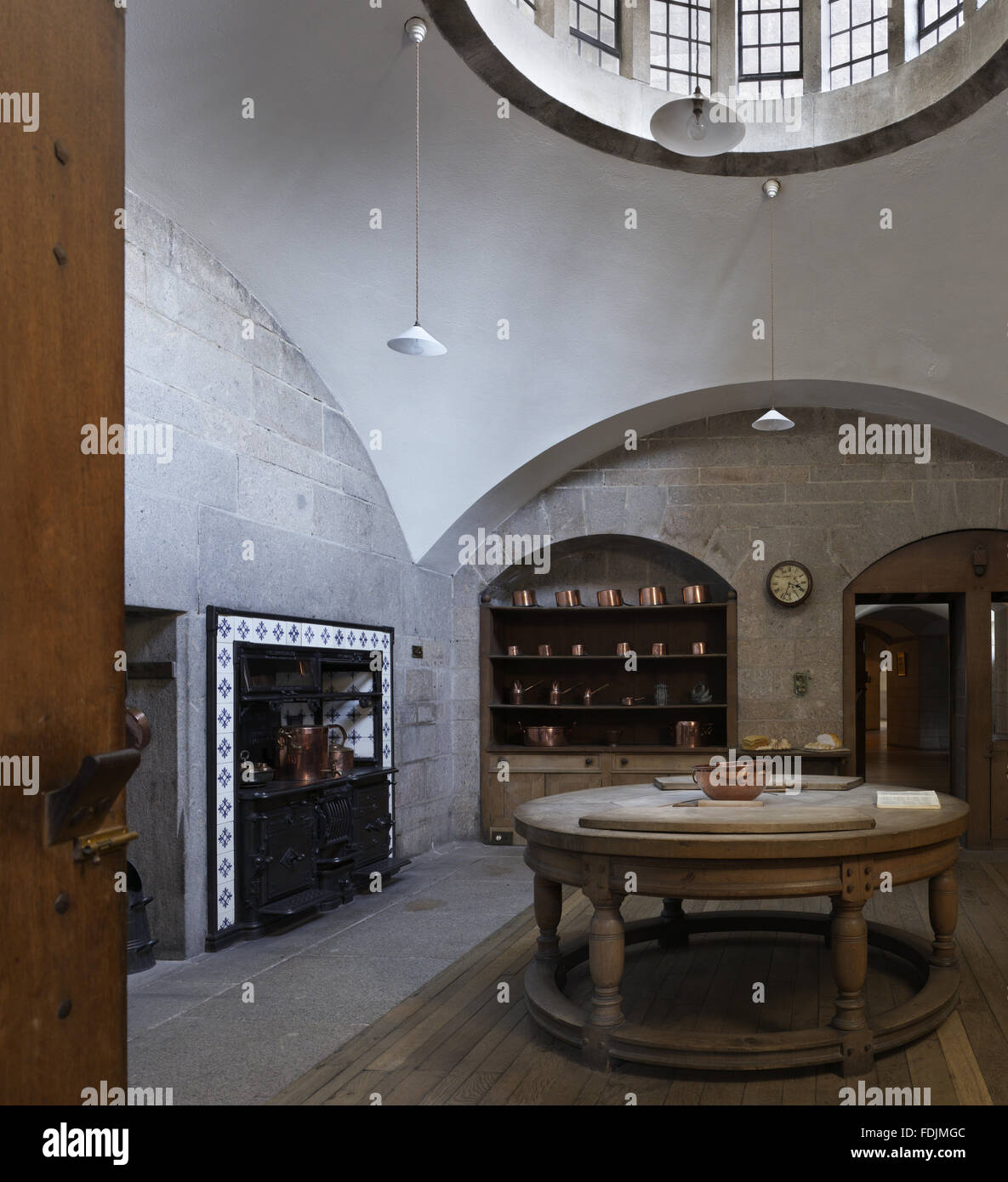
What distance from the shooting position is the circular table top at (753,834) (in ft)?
10.7

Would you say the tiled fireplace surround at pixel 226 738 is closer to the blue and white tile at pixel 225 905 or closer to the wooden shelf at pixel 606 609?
the blue and white tile at pixel 225 905

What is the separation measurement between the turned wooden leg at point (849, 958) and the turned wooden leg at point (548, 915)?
45.7 inches

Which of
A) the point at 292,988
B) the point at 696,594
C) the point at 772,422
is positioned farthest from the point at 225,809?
the point at 696,594

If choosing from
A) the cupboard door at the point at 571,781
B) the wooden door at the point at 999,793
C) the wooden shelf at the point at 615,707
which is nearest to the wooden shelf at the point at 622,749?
the cupboard door at the point at 571,781

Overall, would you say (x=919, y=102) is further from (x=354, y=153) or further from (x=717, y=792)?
(x=717, y=792)

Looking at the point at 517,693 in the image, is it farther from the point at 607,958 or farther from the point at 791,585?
the point at 607,958

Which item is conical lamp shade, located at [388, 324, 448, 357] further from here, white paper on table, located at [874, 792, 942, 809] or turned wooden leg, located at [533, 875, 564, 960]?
white paper on table, located at [874, 792, 942, 809]

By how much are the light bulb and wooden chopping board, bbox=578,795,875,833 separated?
286 cm

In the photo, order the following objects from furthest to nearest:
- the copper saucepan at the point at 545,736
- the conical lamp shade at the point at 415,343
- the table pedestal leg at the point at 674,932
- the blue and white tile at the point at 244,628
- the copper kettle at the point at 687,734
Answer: the copper saucepan at the point at 545,736 → the copper kettle at the point at 687,734 → the blue and white tile at the point at 244,628 → the table pedestal leg at the point at 674,932 → the conical lamp shade at the point at 415,343

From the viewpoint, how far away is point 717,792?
4.00 metres

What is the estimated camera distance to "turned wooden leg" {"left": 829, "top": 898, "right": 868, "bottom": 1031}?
3395 mm

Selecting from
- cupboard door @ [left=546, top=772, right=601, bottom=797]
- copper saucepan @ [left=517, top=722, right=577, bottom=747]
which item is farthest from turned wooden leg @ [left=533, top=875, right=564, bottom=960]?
copper saucepan @ [left=517, top=722, right=577, bottom=747]

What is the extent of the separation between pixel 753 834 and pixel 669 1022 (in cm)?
102

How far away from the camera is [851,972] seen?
11.2 ft
